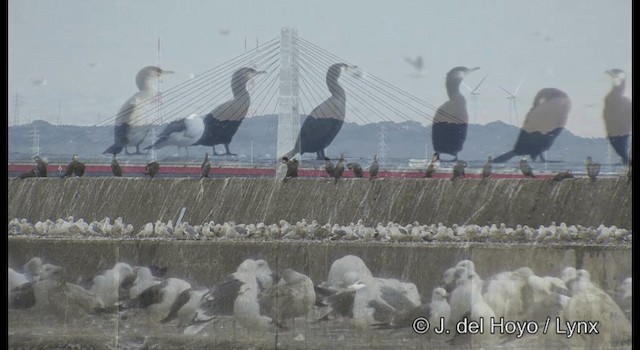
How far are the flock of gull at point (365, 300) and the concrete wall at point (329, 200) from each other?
39 centimetres

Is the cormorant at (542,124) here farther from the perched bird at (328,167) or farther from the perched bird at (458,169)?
the perched bird at (328,167)

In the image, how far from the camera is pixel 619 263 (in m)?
8.72

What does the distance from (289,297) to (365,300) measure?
0.57 meters

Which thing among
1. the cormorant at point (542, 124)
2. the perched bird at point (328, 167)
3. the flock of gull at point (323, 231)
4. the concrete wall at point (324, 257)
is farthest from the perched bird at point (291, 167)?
the cormorant at point (542, 124)

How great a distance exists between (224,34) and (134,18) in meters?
0.72

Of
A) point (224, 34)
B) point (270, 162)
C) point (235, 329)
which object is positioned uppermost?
point (224, 34)

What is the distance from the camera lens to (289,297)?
901cm

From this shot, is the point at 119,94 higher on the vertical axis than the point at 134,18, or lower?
lower

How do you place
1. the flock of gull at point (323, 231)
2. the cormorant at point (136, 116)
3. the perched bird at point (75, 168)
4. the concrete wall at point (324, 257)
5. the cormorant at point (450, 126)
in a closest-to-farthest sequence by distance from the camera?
the concrete wall at point (324, 257) → the flock of gull at point (323, 231) → the cormorant at point (450, 126) → the cormorant at point (136, 116) → the perched bird at point (75, 168)

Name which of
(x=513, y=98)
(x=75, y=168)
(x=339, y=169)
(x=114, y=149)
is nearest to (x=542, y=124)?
(x=513, y=98)

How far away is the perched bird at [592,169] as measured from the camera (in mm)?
8836

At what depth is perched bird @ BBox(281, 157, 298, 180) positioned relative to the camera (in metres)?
9.08

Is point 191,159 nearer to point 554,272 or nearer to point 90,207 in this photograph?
point 90,207

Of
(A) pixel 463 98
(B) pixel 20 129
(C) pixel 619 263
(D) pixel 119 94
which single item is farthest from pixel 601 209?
(B) pixel 20 129
